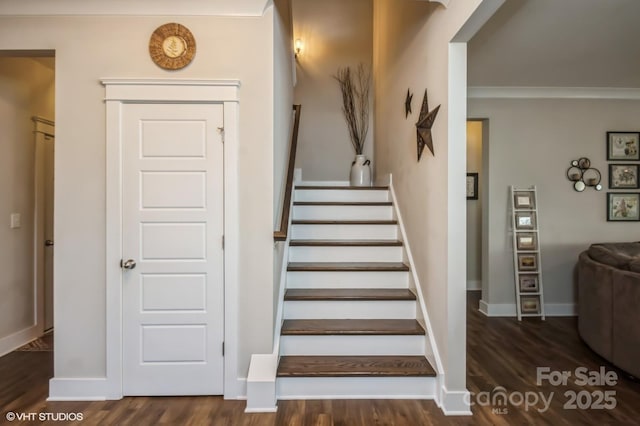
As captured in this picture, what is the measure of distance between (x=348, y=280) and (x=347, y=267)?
0.37 feet

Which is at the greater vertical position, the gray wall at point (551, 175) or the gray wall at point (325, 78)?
the gray wall at point (325, 78)

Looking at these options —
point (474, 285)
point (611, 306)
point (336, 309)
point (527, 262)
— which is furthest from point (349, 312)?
point (474, 285)

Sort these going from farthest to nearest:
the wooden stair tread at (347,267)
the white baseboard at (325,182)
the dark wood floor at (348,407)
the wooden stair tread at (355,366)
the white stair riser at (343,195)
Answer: the white baseboard at (325,182) → the white stair riser at (343,195) → the wooden stair tread at (347,267) → the wooden stair tread at (355,366) → the dark wood floor at (348,407)

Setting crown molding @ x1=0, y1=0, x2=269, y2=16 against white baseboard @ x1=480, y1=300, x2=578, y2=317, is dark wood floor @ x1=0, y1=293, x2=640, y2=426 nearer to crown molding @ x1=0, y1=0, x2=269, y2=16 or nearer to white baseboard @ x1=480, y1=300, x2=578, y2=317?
white baseboard @ x1=480, y1=300, x2=578, y2=317

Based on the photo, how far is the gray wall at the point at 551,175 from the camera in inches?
161

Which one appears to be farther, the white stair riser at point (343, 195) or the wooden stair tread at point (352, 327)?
the white stair riser at point (343, 195)

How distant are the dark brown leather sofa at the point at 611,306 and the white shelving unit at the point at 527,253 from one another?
0.61 meters

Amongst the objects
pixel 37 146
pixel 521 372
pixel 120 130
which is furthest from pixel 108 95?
pixel 521 372

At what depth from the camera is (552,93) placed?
4.04 m

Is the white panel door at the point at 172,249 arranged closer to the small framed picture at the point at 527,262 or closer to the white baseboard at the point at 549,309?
the white baseboard at the point at 549,309

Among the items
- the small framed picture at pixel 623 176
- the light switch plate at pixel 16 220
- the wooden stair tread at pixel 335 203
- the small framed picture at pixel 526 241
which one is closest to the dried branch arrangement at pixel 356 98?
the wooden stair tread at pixel 335 203

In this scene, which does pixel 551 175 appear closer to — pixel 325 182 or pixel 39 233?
pixel 325 182

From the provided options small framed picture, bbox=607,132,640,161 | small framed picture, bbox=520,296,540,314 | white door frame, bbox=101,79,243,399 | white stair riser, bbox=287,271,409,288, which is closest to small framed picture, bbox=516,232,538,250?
small framed picture, bbox=520,296,540,314

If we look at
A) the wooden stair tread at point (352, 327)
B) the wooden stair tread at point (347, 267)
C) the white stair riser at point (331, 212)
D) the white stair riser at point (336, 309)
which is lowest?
the wooden stair tread at point (352, 327)
